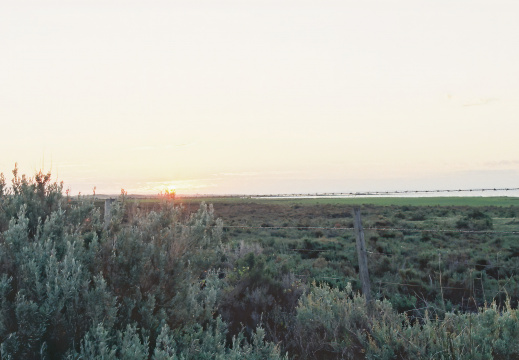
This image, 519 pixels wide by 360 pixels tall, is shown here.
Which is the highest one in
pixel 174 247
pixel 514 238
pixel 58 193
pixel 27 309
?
pixel 58 193

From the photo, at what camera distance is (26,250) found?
4074 millimetres

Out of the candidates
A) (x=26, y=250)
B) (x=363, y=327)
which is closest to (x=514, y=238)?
(x=363, y=327)

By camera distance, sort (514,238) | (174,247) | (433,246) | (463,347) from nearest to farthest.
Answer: (463,347), (174,247), (433,246), (514,238)

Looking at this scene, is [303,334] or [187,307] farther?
[303,334]

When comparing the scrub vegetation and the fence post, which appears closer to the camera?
the scrub vegetation

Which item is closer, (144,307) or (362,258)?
(144,307)

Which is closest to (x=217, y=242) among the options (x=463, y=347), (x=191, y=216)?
(x=191, y=216)

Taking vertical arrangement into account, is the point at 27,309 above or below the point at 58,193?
below

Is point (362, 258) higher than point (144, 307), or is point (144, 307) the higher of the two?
point (144, 307)

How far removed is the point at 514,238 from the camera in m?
20.3

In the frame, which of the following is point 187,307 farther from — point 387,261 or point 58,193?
point 387,261

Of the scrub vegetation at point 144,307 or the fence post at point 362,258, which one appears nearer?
the scrub vegetation at point 144,307

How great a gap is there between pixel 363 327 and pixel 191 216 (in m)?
2.35

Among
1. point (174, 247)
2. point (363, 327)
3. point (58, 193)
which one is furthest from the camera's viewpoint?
point (363, 327)
